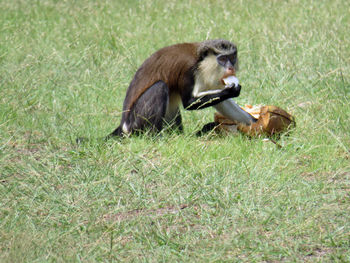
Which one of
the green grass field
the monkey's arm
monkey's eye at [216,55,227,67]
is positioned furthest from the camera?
monkey's eye at [216,55,227,67]

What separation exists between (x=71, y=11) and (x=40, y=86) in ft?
11.3

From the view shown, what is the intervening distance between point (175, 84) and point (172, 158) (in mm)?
1315

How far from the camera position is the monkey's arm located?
617 cm

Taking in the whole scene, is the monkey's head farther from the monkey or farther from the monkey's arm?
the monkey's arm

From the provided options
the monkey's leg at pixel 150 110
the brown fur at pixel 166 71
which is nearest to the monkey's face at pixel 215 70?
the brown fur at pixel 166 71

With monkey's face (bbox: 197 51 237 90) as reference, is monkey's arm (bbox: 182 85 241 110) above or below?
below

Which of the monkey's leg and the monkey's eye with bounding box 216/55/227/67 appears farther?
the monkey's eye with bounding box 216/55/227/67

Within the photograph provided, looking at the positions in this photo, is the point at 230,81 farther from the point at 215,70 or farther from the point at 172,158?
the point at 172,158

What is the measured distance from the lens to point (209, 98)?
6273 millimetres

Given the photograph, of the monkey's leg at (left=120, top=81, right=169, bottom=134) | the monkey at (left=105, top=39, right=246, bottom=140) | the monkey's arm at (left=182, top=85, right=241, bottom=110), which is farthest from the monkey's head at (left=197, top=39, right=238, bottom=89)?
the monkey's leg at (left=120, top=81, right=169, bottom=134)

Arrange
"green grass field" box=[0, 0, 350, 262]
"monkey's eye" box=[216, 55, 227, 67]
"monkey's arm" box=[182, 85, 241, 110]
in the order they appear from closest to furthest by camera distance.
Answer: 1. "green grass field" box=[0, 0, 350, 262]
2. "monkey's arm" box=[182, 85, 241, 110]
3. "monkey's eye" box=[216, 55, 227, 67]

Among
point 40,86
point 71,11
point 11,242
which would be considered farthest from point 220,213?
point 71,11

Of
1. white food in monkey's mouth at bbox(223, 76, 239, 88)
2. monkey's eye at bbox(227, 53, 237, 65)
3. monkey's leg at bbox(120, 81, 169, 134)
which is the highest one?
monkey's eye at bbox(227, 53, 237, 65)

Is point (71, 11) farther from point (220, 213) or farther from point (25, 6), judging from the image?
point (220, 213)
